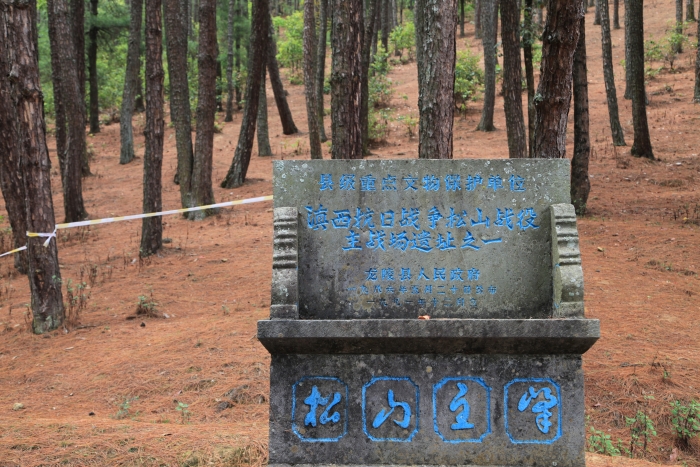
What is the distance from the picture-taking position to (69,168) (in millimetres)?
14742

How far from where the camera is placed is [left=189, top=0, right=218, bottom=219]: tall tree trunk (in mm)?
13531

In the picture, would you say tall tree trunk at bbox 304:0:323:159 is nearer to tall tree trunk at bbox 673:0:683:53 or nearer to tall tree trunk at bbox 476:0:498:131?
tall tree trunk at bbox 476:0:498:131

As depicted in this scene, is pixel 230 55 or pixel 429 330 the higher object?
pixel 230 55

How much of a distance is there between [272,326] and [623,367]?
4089 mm

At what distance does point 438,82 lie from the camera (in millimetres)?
7664

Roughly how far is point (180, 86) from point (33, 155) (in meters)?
6.64

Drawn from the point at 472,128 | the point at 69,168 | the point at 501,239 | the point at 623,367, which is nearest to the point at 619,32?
the point at 472,128

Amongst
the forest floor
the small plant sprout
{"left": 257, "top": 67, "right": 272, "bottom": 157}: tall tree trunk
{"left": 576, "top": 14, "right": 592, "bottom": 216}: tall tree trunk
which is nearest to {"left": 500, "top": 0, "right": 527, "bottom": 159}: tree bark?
{"left": 576, "top": 14, "right": 592, "bottom": 216}: tall tree trunk

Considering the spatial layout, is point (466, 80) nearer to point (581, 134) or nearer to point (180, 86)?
point (581, 134)

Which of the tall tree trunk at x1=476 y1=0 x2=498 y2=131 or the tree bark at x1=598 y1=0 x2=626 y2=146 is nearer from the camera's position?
the tree bark at x1=598 y1=0 x2=626 y2=146

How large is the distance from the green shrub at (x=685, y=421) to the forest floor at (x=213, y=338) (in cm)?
9

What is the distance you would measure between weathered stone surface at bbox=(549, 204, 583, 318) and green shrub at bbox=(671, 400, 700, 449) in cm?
221

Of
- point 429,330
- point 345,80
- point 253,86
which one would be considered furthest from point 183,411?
point 253,86

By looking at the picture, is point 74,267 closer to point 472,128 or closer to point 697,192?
point 697,192
